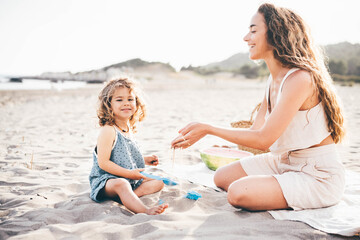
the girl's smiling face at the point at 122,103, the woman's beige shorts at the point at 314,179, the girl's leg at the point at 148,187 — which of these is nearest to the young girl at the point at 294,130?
the woman's beige shorts at the point at 314,179

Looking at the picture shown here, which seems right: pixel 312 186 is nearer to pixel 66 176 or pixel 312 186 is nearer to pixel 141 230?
pixel 141 230

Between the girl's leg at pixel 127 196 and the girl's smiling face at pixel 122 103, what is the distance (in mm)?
638

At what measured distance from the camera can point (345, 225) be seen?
1859 mm

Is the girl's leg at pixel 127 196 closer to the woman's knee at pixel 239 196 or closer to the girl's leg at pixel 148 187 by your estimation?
the girl's leg at pixel 148 187

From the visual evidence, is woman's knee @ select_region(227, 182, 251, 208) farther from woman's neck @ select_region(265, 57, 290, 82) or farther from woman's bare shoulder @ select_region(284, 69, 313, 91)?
woman's neck @ select_region(265, 57, 290, 82)

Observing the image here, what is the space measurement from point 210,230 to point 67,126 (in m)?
5.03

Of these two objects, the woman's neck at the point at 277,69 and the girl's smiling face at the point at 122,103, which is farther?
the girl's smiling face at the point at 122,103

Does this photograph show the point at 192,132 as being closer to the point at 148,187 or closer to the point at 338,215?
the point at 148,187

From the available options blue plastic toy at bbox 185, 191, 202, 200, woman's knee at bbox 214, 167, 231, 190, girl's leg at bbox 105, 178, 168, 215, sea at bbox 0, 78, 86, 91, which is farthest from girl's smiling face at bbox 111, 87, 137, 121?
sea at bbox 0, 78, 86, 91

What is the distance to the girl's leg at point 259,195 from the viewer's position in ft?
6.77

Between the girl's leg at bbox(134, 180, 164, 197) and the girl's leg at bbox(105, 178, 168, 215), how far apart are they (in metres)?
0.25

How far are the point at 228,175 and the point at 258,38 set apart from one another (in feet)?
4.26

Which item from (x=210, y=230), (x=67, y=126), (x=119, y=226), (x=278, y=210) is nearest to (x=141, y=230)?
(x=119, y=226)

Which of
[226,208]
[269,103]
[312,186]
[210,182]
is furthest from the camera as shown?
[210,182]
